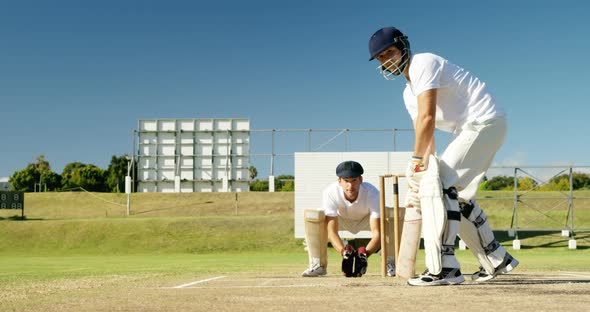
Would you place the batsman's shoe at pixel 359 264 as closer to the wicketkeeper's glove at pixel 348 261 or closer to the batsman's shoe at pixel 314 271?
the wicketkeeper's glove at pixel 348 261

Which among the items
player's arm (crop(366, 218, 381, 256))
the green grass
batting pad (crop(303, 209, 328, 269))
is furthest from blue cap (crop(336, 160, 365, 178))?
the green grass

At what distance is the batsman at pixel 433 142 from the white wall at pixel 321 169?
19572 millimetres

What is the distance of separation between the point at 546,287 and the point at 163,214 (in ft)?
133

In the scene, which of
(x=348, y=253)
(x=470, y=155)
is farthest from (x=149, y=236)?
(x=470, y=155)

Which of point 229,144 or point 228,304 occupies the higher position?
point 229,144

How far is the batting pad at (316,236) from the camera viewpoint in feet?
27.2

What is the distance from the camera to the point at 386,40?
6.03 m

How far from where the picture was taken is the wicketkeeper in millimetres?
8273

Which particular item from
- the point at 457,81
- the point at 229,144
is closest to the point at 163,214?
the point at 229,144

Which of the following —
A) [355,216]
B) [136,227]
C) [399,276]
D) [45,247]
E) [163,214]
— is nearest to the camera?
[399,276]

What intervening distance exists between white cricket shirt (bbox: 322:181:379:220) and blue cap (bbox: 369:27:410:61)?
291 cm

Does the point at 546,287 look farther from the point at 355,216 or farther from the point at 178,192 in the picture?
the point at 178,192

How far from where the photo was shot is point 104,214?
44938mm

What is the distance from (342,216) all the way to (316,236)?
0.73 m
